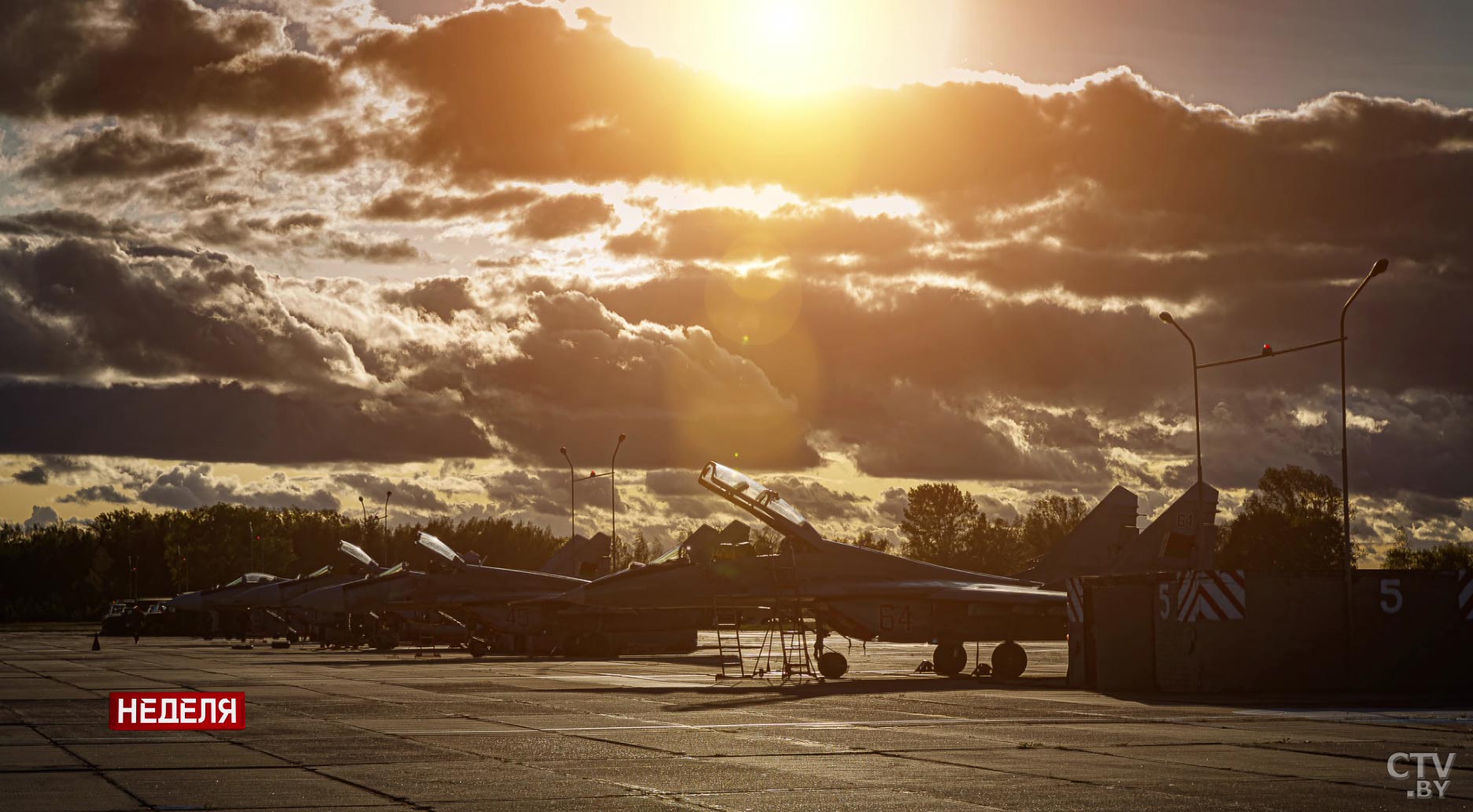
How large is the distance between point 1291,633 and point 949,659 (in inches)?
359

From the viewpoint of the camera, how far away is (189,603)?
7375cm

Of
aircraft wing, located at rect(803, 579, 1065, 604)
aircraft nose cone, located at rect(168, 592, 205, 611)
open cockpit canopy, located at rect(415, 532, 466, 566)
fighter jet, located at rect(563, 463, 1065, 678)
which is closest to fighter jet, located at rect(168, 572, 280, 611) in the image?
aircraft nose cone, located at rect(168, 592, 205, 611)

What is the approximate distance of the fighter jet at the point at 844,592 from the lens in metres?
33.2

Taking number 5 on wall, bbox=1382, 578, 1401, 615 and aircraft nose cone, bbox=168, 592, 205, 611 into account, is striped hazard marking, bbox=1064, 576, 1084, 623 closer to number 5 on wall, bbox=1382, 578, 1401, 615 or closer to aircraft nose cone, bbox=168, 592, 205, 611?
number 5 on wall, bbox=1382, 578, 1401, 615

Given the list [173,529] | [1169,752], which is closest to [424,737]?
[1169,752]

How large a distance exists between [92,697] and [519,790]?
1490 cm

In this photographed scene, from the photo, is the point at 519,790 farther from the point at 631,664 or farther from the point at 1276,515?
the point at 1276,515

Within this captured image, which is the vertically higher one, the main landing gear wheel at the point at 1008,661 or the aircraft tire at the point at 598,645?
the main landing gear wheel at the point at 1008,661

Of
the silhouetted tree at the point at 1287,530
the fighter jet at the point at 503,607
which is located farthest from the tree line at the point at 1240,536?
the fighter jet at the point at 503,607

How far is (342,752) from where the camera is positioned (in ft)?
49.6

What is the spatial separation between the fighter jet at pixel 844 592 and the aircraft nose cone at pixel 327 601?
2165cm

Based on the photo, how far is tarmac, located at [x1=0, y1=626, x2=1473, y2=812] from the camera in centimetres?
1162

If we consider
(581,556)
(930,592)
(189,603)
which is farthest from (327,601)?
(930,592)

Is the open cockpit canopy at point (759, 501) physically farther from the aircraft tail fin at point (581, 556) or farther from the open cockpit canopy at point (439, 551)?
the aircraft tail fin at point (581, 556)
